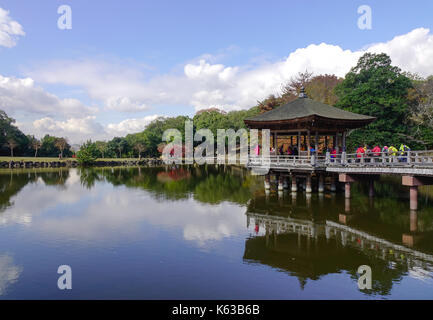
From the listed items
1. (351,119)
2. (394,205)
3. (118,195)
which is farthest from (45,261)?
(351,119)

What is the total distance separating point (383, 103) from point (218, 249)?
22848 millimetres

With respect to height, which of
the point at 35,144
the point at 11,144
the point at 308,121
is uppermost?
the point at 35,144

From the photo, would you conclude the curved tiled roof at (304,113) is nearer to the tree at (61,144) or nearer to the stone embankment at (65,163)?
the stone embankment at (65,163)

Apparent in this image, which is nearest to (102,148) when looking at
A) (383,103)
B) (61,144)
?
(61,144)

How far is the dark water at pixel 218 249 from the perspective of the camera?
6.29 metres

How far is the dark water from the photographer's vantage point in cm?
629

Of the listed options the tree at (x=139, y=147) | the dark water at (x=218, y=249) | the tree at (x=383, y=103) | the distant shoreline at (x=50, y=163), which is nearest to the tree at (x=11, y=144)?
the distant shoreline at (x=50, y=163)

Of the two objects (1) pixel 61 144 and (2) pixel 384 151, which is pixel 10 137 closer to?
(1) pixel 61 144

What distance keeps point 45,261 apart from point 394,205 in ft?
49.8

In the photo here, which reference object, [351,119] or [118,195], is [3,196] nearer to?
[118,195]

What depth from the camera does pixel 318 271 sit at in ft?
23.1

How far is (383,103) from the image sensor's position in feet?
81.8

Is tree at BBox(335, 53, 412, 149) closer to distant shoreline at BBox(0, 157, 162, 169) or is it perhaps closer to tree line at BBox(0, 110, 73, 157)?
distant shoreline at BBox(0, 157, 162, 169)

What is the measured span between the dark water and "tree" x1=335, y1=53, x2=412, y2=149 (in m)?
11.0
